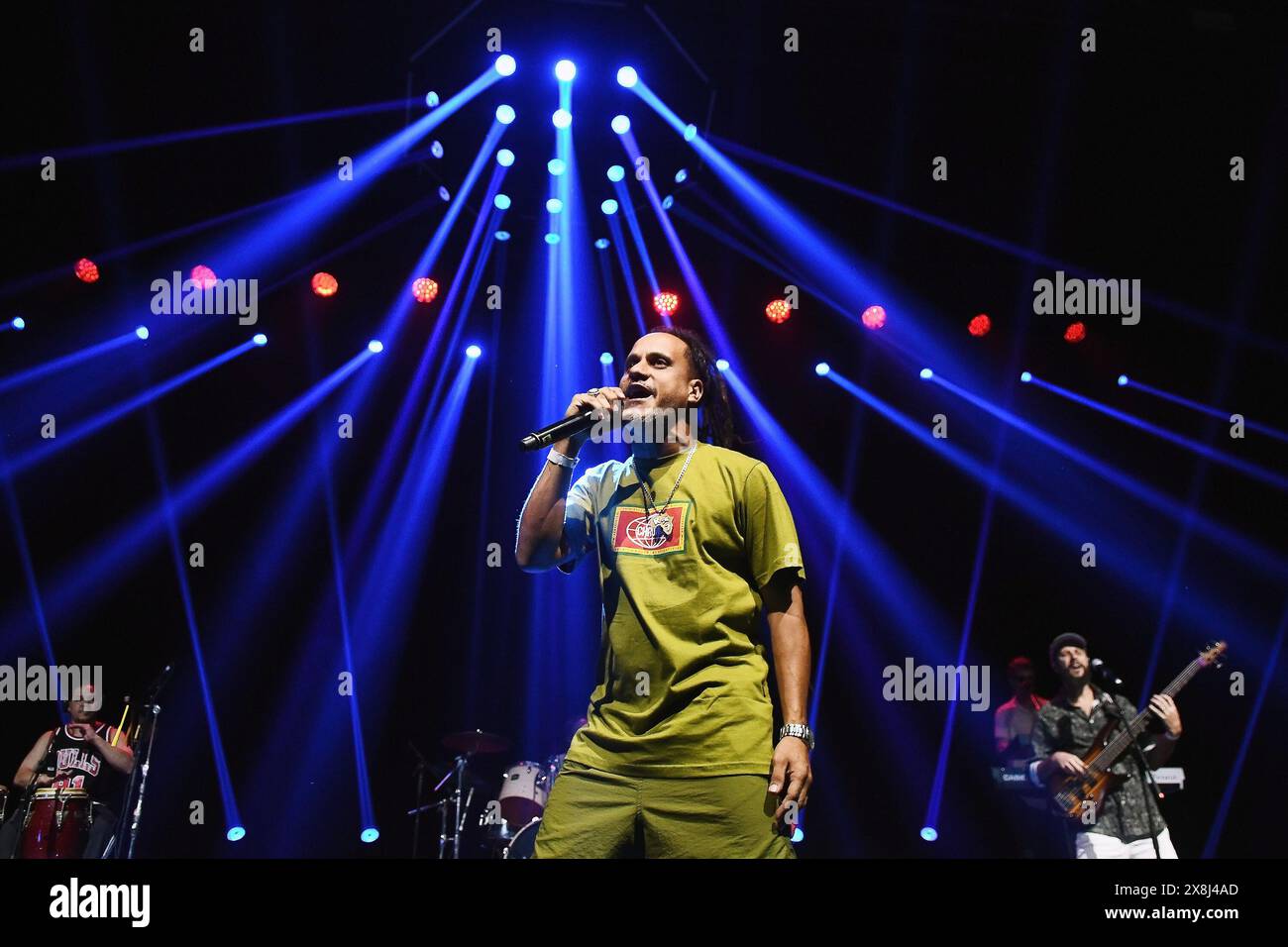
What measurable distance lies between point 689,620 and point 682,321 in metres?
5.19

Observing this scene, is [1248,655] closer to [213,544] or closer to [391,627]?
[391,627]

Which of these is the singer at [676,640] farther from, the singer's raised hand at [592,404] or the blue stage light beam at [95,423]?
the blue stage light beam at [95,423]

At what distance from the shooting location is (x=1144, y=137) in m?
6.23

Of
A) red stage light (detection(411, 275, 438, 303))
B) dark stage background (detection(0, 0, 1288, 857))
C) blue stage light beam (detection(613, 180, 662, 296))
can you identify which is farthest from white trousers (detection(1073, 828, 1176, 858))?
red stage light (detection(411, 275, 438, 303))

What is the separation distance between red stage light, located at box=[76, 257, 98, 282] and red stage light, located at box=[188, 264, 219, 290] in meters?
0.62

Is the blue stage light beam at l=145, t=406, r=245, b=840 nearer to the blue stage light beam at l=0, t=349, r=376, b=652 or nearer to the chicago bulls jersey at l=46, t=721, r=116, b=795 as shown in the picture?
the blue stage light beam at l=0, t=349, r=376, b=652

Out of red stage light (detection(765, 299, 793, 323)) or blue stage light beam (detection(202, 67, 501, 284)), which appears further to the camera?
red stage light (detection(765, 299, 793, 323))

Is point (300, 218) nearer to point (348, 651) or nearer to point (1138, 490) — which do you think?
point (348, 651)

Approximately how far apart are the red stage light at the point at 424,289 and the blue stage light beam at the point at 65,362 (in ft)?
6.72

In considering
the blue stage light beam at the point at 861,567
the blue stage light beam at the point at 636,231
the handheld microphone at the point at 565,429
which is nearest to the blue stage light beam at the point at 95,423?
the blue stage light beam at the point at 636,231

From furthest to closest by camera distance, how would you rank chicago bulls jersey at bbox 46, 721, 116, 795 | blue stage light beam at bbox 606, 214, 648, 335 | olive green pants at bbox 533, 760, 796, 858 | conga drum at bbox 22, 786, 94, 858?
blue stage light beam at bbox 606, 214, 648, 335
chicago bulls jersey at bbox 46, 721, 116, 795
conga drum at bbox 22, 786, 94, 858
olive green pants at bbox 533, 760, 796, 858

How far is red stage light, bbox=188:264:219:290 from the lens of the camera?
6687mm

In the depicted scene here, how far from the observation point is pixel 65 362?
6707 mm

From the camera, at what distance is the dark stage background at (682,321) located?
19.0 ft
